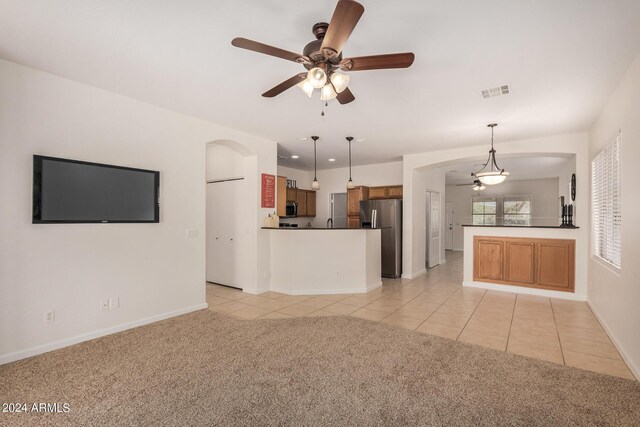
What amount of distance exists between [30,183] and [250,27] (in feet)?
8.47

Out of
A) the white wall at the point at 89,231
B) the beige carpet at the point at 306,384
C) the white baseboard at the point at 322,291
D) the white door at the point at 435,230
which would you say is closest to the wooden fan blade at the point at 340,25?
the beige carpet at the point at 306,384

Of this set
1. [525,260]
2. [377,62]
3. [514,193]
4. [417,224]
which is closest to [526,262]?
[525,260]

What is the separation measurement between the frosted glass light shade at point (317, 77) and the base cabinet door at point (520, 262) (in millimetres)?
5127

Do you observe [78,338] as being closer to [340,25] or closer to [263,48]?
[263,48]

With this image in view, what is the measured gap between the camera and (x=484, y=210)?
37.9 ft

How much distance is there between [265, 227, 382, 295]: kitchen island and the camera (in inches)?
210

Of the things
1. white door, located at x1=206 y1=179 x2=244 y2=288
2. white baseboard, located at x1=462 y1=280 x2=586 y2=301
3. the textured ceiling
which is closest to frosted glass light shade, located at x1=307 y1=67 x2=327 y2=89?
the textured ceiling

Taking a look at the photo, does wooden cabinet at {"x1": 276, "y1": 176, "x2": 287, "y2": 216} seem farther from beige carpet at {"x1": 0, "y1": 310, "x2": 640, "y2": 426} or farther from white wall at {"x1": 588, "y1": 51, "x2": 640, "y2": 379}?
white wall at {"x1": 588, "y1": 51, "x2": 640, "y2": 379}

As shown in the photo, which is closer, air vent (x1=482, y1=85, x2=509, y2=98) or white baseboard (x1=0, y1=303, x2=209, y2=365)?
white baseboard (x1=0, y1=303, x2=209, y2=365)

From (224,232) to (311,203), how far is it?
340cm

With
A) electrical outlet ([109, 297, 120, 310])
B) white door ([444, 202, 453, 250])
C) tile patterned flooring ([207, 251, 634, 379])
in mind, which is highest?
white door ([444, 202, 453, 250])

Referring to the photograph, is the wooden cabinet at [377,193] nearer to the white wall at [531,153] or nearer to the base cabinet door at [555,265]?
the white wall at [531,153]

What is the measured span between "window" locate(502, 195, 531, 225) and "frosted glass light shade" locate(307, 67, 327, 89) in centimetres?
1118

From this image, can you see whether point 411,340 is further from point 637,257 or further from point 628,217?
point 628,217
